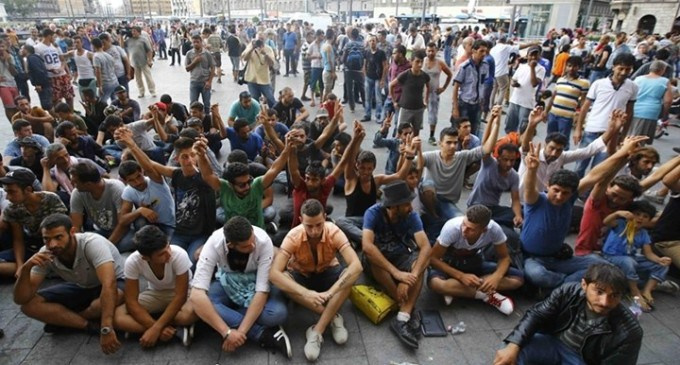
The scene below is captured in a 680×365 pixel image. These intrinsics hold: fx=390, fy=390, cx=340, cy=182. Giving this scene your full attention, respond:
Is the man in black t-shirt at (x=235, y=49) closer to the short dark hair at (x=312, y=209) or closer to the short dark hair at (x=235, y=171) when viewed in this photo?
the short dark hair at (x=235, y=171)

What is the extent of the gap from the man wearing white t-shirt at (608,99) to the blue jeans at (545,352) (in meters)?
3.27

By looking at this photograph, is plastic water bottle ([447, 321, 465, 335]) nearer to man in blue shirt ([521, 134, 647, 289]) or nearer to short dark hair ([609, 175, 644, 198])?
man in blue shirt ([521, 134, 647, 289])

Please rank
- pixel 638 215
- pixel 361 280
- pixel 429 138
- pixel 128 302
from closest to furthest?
1. pixel 128 302
2. pixel 638 215
3. pixel 361 280
4. pixel 429 138

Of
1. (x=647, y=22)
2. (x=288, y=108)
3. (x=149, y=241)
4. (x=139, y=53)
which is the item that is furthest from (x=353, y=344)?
(x=647, y=22)

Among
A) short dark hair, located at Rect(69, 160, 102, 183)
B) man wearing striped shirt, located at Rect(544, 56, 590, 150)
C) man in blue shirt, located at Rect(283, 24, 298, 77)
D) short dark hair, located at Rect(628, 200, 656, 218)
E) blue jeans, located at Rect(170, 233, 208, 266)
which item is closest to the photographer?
short dark hair, located at Rect(628, 200, 656, 218)

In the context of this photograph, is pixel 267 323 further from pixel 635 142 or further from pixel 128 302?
pixel 635 142

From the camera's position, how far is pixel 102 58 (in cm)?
907

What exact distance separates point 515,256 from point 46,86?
10.1m

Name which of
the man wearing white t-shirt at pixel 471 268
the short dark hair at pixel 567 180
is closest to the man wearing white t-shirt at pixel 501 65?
the short dark hair at pixel 567 180

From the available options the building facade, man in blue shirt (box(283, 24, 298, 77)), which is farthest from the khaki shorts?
the building facade

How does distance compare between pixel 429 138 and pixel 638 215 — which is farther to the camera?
pixel 429 138

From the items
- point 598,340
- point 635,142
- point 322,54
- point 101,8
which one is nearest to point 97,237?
point 598,340

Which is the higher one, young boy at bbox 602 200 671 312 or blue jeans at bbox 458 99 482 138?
blue jeans at bbox 458 99 482 138

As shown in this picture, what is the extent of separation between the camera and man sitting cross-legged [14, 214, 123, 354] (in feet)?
10.2
